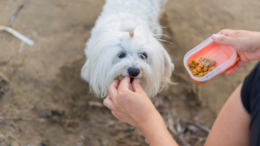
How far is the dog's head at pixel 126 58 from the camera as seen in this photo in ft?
4.49

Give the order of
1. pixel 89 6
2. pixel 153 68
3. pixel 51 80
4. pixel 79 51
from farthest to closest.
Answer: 1. pixel 89 6
2. pixel 79 51
3. pixel 51 80
4. pixel 153 68

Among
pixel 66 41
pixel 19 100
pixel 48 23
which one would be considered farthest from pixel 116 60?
pixel 48 23

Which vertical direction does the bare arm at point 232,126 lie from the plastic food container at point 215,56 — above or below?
below

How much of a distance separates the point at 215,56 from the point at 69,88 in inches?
63.3

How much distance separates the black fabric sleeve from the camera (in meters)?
0.99

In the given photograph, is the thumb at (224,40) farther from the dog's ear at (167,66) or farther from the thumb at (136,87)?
the thumb at (136,87)

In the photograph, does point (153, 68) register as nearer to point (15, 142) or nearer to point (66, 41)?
point (15, 142)

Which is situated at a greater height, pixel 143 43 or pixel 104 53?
pixel 143 43

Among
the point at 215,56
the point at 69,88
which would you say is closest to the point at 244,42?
the point at 215,56

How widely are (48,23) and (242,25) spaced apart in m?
3.23

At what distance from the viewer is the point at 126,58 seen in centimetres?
141

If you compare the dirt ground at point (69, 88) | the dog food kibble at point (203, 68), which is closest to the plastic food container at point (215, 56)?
the dog food kibble at point (203, 68)

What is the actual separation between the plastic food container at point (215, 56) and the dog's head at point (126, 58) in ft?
0.94

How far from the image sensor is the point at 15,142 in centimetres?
140
